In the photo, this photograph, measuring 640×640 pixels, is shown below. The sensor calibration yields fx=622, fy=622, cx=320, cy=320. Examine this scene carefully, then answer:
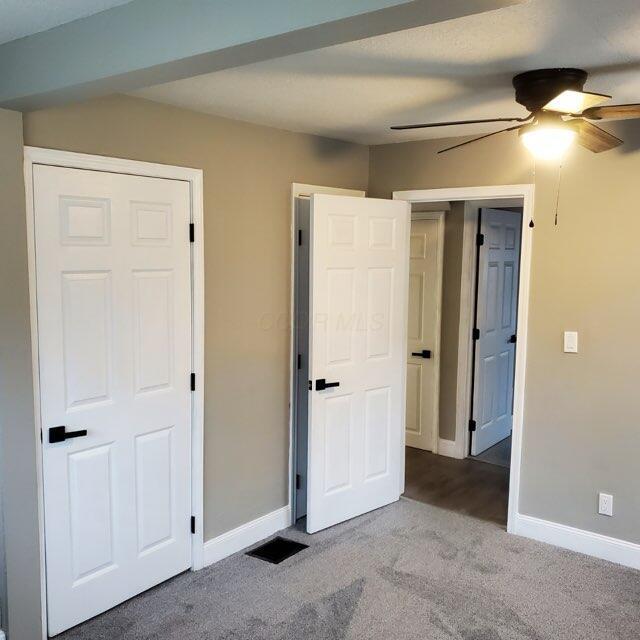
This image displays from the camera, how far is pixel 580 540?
3514mm

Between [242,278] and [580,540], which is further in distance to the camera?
[580,540]

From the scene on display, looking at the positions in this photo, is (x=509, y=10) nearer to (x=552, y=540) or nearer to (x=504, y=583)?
(x=504, y=583)

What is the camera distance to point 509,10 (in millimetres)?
1747

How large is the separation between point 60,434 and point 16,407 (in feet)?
0.81

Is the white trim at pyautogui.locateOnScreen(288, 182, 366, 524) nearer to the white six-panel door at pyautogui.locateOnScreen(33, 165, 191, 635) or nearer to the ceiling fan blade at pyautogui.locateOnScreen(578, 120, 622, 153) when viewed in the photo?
the white six-panel door at pyautogui.locateOnScreen(33, 165, 191, 635)

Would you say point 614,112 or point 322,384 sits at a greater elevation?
point 614,112

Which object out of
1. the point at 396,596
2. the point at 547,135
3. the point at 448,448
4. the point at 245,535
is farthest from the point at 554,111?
the point at 448,448

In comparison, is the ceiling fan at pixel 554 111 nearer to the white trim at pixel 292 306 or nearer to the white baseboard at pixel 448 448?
the white trim at pixel 292 306

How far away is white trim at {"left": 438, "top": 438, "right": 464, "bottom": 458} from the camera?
16.9 ft

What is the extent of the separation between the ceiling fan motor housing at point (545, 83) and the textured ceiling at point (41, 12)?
150 cm

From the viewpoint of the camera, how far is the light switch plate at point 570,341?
3.45 m

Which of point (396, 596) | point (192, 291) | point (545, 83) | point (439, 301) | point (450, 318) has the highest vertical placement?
Result: point (545, 83)

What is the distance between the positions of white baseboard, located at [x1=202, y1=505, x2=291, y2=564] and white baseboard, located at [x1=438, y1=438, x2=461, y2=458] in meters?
1.84

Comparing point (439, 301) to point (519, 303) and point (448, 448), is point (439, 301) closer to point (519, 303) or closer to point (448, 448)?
point (448, 448)
